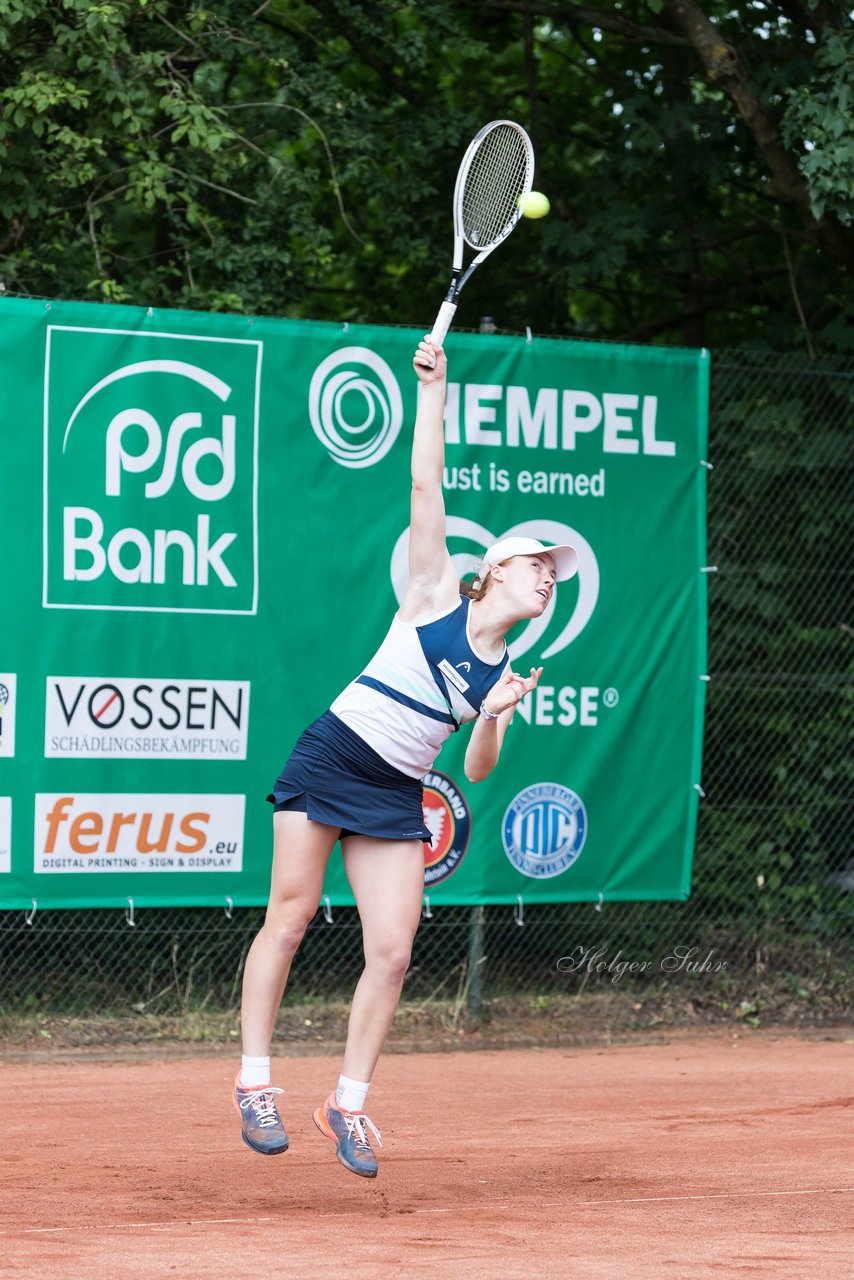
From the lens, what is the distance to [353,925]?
7.69m

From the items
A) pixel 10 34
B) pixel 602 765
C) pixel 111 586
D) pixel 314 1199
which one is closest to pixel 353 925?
pixel 602 765

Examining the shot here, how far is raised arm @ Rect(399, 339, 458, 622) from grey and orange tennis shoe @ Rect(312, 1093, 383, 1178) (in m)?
1.41

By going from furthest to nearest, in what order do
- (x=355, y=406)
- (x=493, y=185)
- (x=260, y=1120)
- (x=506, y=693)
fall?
1. (x=355, y=406)
2. (x=493, y=185)
3. (x=260, y=1120)
4. (x=506, y=693)

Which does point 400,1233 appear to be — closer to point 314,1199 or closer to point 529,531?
point 314,1199

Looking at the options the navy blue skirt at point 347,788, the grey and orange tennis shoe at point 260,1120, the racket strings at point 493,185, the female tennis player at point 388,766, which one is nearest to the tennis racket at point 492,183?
the racket strings at point 493,185

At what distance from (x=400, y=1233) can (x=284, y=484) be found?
359 cm

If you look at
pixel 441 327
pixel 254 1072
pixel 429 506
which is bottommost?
pixel 254 1072

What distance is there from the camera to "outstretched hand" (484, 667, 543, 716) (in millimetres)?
4328

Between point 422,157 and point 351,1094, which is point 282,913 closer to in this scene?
point 351,1094

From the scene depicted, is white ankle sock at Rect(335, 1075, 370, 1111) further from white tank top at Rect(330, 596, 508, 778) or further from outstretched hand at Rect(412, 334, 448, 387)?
outstretched hand at Rect(412, 334, 448, 387)

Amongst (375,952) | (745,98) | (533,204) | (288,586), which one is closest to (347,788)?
(375,952)

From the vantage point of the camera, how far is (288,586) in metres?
7.18

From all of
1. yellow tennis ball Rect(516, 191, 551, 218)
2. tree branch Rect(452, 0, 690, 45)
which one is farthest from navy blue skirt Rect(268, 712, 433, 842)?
tree branch Rect(452, 0, 690, 45)

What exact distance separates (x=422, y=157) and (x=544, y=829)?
3.90 metres
